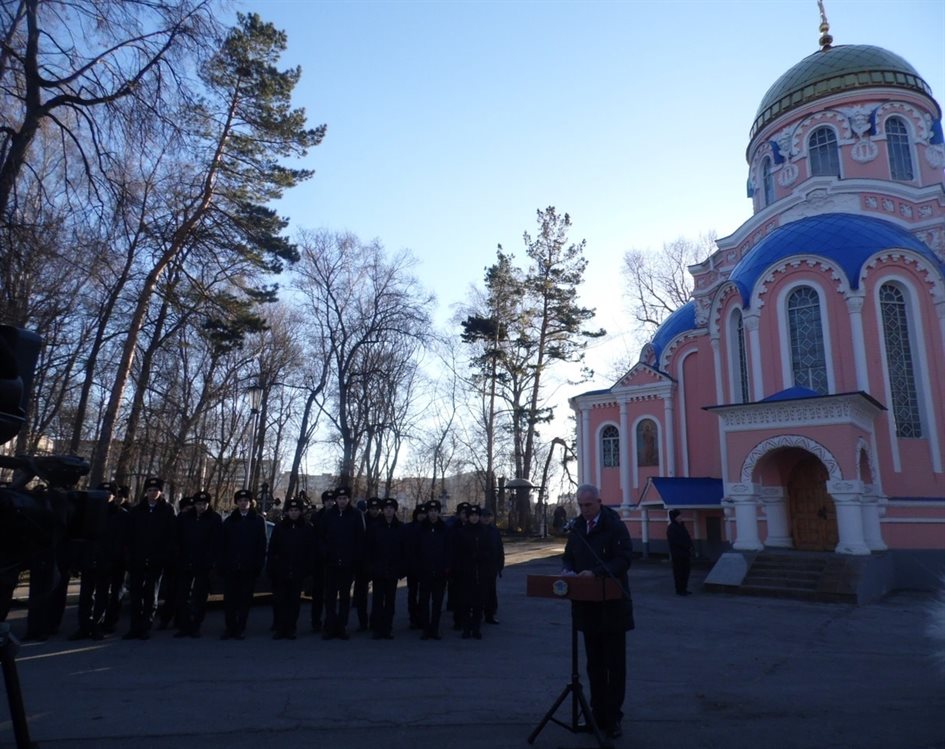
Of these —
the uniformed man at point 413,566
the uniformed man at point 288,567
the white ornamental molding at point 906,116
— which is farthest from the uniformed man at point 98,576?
the white ornamental molding at point 906,116

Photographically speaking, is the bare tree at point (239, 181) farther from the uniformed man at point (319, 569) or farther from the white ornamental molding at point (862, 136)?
the white ornamental molding at point (862, 136)

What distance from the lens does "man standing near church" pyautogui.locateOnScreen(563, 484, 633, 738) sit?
507 centimetres

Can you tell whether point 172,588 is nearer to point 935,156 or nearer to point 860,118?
point 860,118

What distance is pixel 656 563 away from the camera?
21.3m

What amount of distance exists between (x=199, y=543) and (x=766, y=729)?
23.3 ft

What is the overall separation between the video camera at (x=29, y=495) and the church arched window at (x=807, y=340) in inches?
734

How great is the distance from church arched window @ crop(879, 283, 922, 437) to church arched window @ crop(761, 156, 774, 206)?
714 centimetres

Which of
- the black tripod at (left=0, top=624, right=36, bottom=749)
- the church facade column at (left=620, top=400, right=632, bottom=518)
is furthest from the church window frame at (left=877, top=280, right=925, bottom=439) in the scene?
the black tripod at (left=0, top=624, right=36, bottom=749)

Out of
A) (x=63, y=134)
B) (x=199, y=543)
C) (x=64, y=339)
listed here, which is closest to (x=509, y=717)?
(x=199, y=543)

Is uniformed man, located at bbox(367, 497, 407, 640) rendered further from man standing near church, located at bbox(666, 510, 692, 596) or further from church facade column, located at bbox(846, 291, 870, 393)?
church facade column, located at bbox(846, 291, 870, 393)

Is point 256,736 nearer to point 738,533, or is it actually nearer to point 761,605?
point 761,605

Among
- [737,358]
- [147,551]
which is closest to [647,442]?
[737,358]

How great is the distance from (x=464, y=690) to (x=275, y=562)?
3731mm

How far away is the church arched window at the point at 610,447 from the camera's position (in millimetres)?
25359
